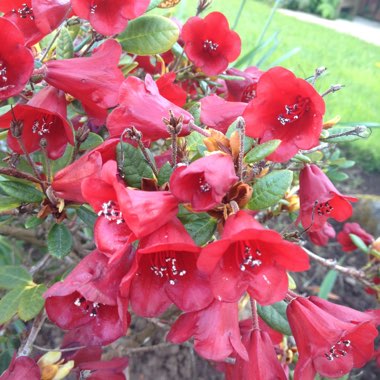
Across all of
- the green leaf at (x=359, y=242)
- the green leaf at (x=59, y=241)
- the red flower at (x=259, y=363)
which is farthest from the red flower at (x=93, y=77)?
the green leaf at (x=359, y=242)

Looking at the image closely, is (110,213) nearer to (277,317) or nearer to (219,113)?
(219,113)

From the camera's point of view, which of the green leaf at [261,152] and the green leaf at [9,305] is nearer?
the green leaf at [261,152]

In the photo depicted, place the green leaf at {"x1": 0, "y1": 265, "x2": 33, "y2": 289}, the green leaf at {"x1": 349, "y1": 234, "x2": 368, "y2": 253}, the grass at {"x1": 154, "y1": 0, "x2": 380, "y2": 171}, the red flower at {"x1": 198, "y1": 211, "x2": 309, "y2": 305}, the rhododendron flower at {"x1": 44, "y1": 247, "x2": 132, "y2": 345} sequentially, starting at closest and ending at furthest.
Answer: the red flower at {"x1": 198, "y1": 211, "x2": 309, "y2": 305}, the rhododendron flower at {"x1": 44, "y1": 247, "x2": 132, "y2": 345}, the green leaf at {"x1": 0, "y1": 265, "x2": 33, "y2": 289}, the green leaf at {"x1": 349, "y1": 234, "x2": 368, "y2": 253}, the grass at {"x1": 154, "y1": 0, "x2": 380, "y2": 171}

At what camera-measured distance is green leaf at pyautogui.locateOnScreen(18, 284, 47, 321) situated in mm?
983

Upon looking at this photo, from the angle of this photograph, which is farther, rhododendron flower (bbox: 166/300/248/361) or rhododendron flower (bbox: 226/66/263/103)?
rhododendron flower (bbox: 226/66/263/103)

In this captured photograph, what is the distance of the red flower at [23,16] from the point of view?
2.95 ft

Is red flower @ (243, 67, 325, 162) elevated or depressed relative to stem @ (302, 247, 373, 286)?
elevated

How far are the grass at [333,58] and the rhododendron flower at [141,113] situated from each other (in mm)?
2096

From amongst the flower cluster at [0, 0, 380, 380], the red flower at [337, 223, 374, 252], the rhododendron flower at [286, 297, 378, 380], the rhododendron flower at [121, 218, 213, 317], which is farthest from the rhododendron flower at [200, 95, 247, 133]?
the red flower at [337, 223, 374, 252]

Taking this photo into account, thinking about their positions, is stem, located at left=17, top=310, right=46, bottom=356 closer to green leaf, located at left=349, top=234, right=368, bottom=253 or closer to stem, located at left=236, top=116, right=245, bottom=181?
stem, located at left=236, top=116, right=245, bottom=181

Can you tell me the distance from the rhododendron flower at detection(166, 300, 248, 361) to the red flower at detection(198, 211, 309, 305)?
8cm

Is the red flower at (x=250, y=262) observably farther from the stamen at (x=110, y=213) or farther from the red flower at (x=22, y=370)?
the red flower at (x=22, y=370)

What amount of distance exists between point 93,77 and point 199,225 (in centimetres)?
32

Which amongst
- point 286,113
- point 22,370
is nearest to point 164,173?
point 286,113
